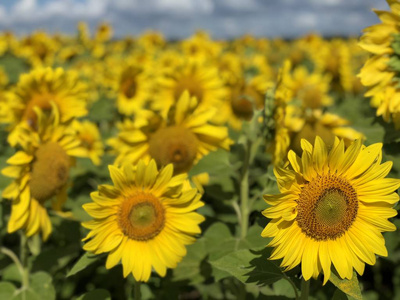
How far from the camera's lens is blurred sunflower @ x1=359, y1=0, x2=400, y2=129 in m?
2.41

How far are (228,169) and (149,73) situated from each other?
377 cm

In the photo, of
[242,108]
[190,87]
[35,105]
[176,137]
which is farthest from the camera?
[242,108]

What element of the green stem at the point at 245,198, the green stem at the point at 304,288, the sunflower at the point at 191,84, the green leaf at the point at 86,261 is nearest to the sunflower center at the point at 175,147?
the green stem at the point at 245,198

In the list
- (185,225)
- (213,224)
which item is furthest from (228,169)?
(185,225)

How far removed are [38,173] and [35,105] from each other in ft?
4.31

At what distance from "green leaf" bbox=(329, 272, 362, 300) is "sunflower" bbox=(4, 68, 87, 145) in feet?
8.66

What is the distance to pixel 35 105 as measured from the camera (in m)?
3.89

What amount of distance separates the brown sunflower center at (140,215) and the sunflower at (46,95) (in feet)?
5.63

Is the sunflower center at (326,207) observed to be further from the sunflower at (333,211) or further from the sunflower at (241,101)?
the sunflower at (241,101)

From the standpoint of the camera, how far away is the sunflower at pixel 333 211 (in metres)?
1.73

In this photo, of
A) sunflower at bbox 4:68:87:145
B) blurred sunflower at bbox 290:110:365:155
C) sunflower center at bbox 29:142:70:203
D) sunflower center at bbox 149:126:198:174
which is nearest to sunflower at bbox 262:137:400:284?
blurred sunflower at bbox 290:110:365:155

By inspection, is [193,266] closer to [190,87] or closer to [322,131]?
[322,131]

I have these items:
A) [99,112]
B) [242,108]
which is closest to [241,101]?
[242,108]

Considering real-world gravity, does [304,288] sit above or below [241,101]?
below
